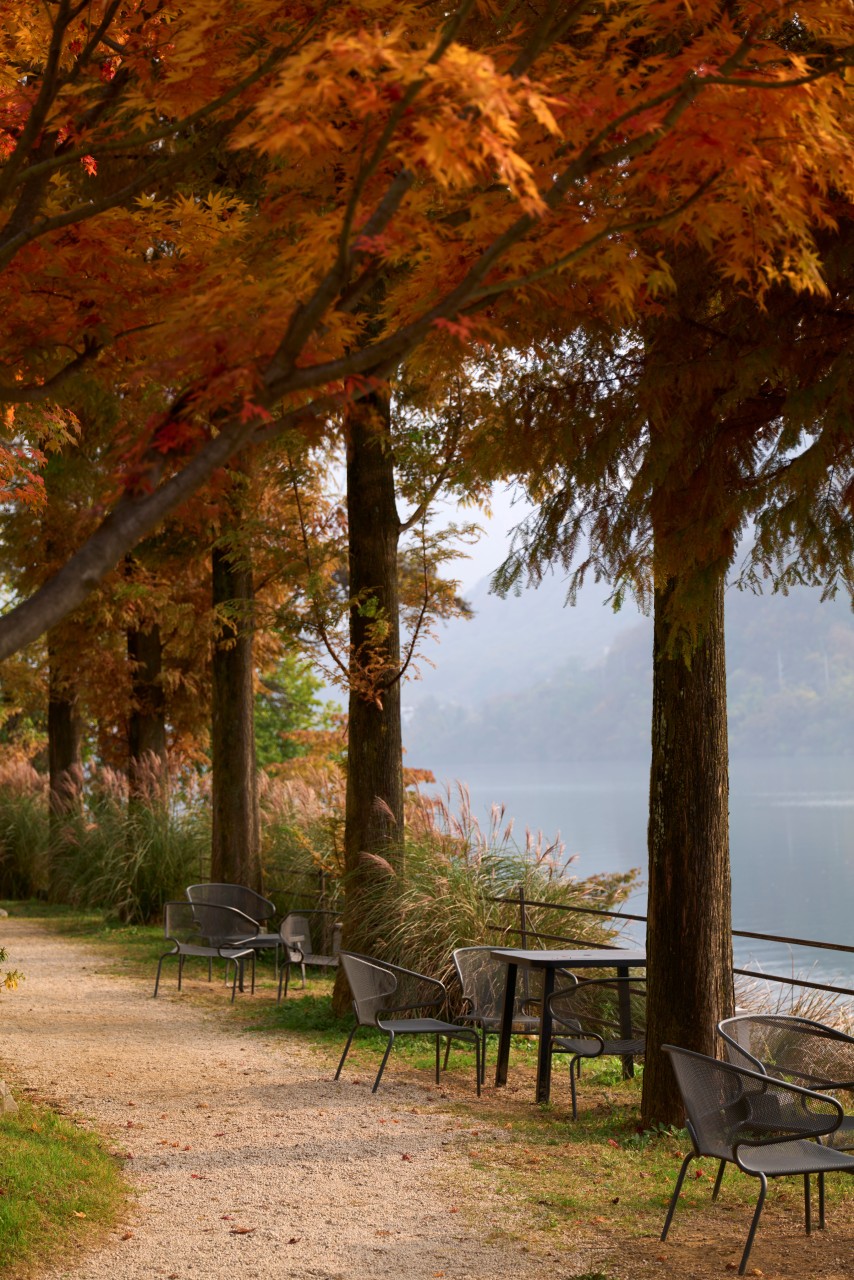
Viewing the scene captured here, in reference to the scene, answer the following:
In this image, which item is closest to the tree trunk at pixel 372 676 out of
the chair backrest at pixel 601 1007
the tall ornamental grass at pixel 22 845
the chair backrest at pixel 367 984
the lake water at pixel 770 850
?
the lake water at pixel 770 850

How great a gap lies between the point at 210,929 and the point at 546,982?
439 cm

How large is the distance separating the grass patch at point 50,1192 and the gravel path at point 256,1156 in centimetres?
12

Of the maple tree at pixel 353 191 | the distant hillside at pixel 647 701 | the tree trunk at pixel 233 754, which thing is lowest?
the tree trunk at pixel 233 754

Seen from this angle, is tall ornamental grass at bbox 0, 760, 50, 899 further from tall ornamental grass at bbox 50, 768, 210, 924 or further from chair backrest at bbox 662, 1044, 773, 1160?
chair backrest at bbox 662, 1044, 773, 1160

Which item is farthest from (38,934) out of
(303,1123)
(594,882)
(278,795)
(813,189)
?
(813,189)

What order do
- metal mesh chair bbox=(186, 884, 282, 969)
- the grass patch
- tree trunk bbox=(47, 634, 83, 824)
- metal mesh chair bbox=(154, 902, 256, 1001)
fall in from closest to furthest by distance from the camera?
the grass patch, metal mesh chair bbox=(154, 902, 256, 1001), metal mesh chair bbox=(186, 884, 282, 969), tree trunk bbox=(47, 634, 83, 824)

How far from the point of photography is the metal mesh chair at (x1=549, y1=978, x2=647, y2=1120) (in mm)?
7219

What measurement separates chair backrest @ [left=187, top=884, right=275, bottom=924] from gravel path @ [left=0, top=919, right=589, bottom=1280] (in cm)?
181


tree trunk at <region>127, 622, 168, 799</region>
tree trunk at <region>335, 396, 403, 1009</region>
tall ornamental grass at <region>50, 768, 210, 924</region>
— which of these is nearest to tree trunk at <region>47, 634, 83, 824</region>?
tall ornamental grass at <region>50, 768, 210, 924</region>

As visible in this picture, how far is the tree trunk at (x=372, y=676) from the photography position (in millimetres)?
9734

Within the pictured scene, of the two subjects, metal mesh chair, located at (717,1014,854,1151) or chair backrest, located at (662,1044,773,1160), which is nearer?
chair backrest, located at (662,1044,773,1160)

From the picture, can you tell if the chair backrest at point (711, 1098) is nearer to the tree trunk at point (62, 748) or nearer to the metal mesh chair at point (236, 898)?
the metal mesh chair at point (236, 898)

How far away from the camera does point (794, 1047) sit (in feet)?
19.7

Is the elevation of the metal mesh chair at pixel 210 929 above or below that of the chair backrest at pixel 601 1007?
above
